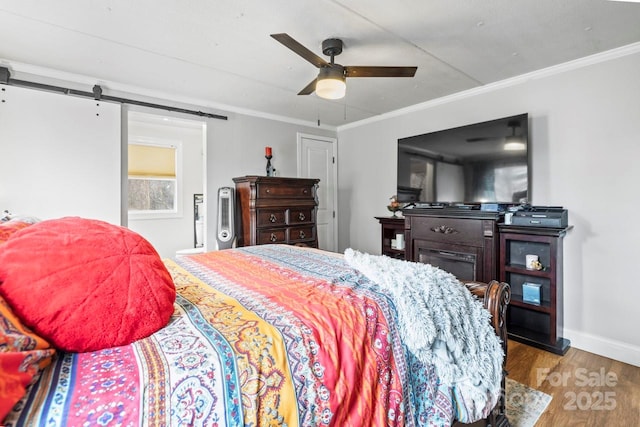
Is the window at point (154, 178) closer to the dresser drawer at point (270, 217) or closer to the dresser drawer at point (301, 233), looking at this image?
the dresser drawer at point (270, 217)

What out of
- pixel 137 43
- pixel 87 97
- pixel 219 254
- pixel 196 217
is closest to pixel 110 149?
pixel 87 97

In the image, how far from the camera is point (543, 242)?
2.65m

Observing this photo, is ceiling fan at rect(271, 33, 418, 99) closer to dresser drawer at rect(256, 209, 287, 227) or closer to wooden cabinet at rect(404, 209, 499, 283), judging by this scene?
wooden cabinet at rect(404, 209, 499, 283)

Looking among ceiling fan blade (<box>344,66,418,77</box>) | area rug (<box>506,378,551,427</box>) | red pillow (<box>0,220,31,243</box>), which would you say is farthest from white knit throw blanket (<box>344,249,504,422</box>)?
ceiling fan blade (<box>344,66,418,77</box>)

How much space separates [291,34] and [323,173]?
2767 millimetres

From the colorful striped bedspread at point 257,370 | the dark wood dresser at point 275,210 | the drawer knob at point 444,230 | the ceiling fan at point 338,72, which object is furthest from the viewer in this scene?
the dark wood dresser at point 275,210

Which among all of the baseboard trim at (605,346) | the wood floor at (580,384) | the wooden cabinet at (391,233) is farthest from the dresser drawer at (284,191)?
the baseboard trim at (605,346)

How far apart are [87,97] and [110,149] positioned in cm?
52

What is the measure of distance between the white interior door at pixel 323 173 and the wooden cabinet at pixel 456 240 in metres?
1.75

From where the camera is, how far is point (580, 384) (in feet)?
7.04

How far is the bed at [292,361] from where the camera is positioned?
2.18ft

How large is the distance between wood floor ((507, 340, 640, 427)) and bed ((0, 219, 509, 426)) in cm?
69

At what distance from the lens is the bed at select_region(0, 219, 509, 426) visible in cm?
66

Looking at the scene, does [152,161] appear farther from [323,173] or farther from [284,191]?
[323,173]
